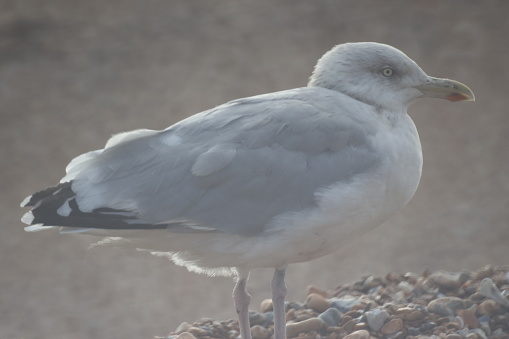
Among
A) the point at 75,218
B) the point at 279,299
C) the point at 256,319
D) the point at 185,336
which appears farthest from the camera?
the point at 256,319

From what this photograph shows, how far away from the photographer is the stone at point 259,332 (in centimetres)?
365

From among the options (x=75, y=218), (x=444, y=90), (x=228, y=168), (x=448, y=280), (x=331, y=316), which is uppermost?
(x=444, y=90)

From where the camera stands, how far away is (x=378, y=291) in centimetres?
384

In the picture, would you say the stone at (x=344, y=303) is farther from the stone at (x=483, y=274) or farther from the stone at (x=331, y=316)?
the stone at (x=483, y=274)

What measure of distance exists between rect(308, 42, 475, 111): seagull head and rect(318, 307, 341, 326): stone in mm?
872

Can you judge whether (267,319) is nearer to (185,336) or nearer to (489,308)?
(185,336)

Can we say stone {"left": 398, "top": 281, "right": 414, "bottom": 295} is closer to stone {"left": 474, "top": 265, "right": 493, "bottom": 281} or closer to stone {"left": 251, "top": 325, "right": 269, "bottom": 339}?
stone {"left": 474, "top": 265, "right": 493, "bottom": 281}

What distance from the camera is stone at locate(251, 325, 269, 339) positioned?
12.0 ft

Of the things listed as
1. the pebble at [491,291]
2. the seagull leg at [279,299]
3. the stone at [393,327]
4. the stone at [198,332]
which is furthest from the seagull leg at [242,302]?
the pebble at [491,291]

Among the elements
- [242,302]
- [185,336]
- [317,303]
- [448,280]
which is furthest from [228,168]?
[448,280]

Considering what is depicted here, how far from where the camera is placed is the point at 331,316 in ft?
11.7

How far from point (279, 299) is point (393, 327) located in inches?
19.1

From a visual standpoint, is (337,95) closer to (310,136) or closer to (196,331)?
(310,136)

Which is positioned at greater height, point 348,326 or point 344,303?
point 344,303
